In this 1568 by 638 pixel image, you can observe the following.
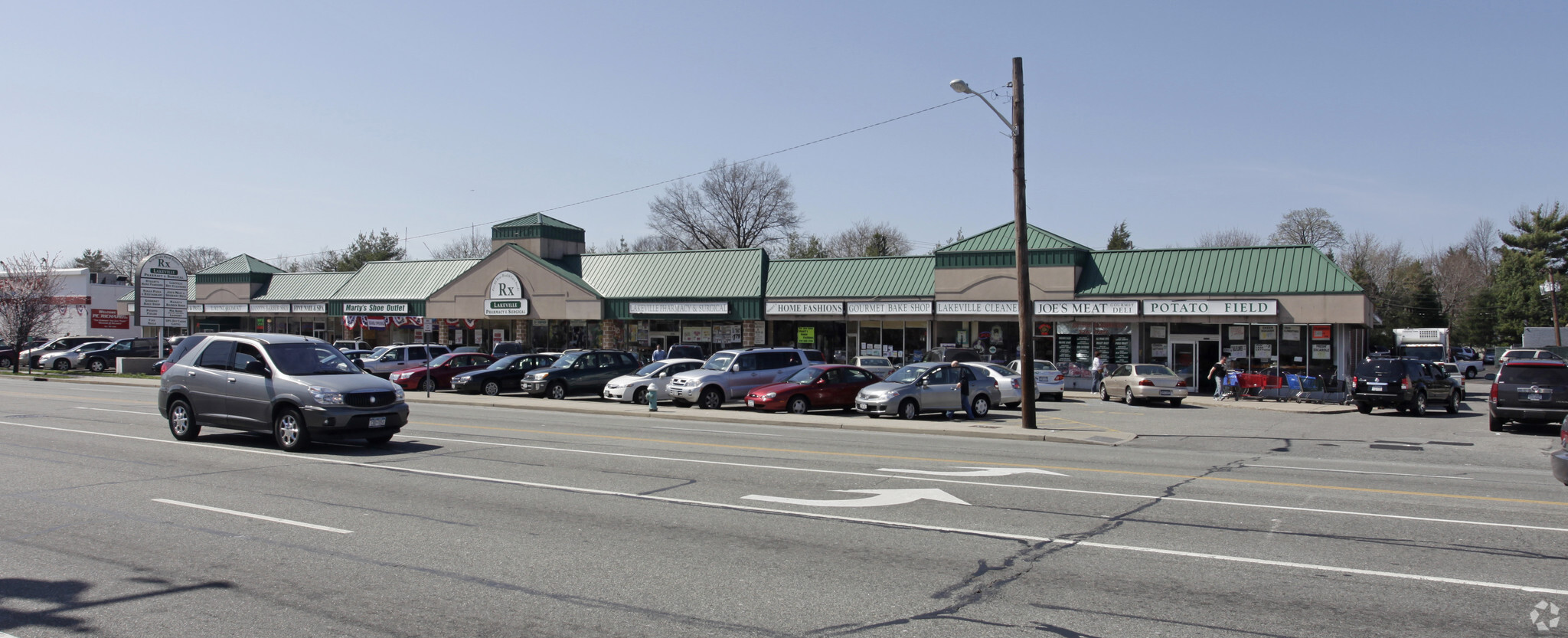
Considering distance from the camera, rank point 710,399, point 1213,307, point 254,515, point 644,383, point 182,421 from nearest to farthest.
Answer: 1. point 254,515
2. point 182,421
3. point 710,399
4. point 644,383
5. point 1213,307

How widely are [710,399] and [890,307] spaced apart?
1470 cm

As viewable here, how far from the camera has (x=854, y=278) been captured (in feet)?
132

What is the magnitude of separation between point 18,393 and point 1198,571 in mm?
31307

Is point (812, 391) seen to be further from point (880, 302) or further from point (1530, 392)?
point (1530, 392)

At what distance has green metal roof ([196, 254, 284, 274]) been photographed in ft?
186

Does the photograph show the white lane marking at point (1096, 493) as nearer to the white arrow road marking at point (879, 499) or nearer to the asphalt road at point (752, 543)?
the asphalt road at point (752, 543)

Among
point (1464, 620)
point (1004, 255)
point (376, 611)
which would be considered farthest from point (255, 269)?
point (1464, 620)

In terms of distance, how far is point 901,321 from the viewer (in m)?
39.0

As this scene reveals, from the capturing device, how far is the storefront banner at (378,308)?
1940 inches

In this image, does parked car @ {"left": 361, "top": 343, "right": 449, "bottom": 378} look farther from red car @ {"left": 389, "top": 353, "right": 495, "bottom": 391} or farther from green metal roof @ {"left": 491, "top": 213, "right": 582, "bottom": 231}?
green metal roof @ {"left": 491, "top": 213, "right": 582, "bottom": 231}

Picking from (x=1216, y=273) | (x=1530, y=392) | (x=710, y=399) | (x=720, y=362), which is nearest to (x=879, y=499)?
(x=710, y=399)

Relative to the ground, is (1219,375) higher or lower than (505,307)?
lower

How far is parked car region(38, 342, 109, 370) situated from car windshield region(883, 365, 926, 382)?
41983mm

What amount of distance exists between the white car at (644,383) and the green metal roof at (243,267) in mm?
39516
